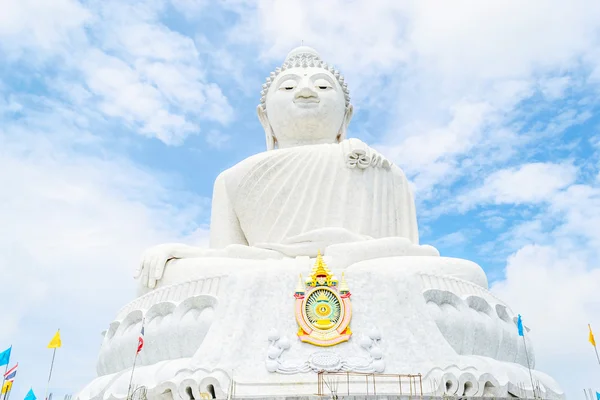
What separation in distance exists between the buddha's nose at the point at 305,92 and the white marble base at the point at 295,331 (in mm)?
4389

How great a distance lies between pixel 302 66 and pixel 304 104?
1059 mm

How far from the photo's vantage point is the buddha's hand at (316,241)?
336 inches

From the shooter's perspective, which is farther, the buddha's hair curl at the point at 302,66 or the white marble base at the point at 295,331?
the buddha's hair curl at the point at 302,66

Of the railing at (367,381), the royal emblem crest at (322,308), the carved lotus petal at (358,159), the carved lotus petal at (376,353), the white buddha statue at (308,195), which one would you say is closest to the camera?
the railing at (367,381)

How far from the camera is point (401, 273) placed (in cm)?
734

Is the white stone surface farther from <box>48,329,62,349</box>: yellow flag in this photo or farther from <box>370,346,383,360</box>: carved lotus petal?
<box>48,329,62,349</box>: yellow flag

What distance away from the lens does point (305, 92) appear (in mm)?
11180

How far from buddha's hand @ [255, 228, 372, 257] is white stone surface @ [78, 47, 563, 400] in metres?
0.02

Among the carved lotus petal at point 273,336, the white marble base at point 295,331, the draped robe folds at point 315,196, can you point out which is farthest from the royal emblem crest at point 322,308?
the draped robe folds at point 315,196

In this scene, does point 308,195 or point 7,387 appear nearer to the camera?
point 7,387

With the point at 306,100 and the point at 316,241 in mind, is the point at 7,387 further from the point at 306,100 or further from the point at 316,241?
the point at 306,100

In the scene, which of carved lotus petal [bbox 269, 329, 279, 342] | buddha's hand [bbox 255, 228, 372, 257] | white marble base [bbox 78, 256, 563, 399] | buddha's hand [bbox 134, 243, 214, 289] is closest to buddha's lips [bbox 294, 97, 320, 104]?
buddha's hand [bbox 255, 228, 372, 257]

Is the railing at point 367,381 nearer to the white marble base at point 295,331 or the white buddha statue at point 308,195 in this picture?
the white marble base at point 295,331

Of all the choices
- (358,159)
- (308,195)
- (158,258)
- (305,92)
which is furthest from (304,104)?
(158,258)
